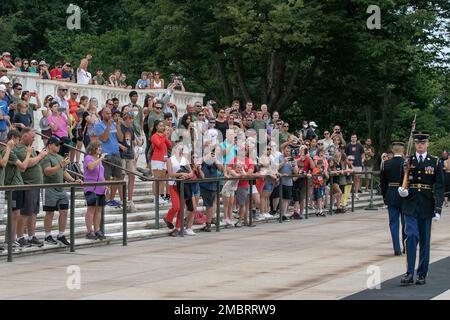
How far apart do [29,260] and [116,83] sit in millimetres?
15893

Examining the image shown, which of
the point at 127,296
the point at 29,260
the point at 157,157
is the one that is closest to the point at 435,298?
the point at 127,296

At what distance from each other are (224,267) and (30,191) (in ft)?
11.4

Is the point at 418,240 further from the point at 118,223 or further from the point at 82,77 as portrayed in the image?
the point at 82,77

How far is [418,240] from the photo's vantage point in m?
15.1

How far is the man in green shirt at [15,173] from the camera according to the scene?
17.5 meters

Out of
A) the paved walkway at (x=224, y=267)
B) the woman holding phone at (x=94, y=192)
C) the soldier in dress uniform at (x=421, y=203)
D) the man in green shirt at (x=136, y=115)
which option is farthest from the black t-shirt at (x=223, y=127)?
the soldier in dress uniform at (x=421, y=203)

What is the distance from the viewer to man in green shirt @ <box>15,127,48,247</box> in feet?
58.4

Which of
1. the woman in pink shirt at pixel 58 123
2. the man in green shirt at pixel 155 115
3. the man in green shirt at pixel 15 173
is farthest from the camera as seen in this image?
the man in green shirt at pixel 155 115

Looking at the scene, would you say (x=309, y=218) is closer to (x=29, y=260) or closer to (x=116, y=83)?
(x=116, y=83)

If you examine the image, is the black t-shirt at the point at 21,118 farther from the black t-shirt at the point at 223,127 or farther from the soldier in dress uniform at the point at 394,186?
the soldier in dress uniform at the point at 394,186

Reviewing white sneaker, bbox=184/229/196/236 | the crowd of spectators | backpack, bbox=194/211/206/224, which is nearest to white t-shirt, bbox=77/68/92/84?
the crowd of spectators

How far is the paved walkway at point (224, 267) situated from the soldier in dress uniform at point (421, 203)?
39 cm

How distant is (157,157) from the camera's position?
23.8 meters

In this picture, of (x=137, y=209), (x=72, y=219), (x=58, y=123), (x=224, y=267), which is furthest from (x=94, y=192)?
(x=137, y=209)
